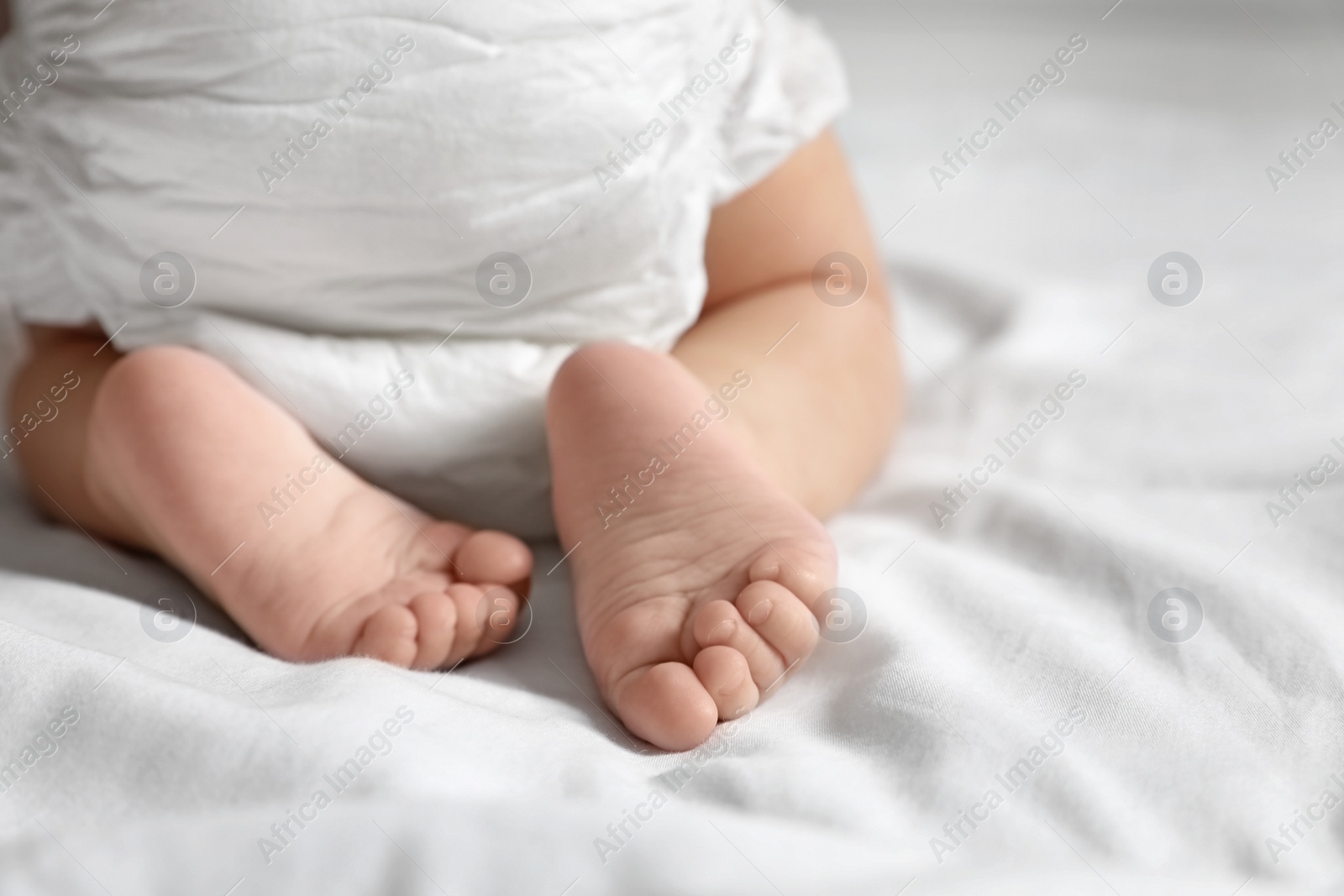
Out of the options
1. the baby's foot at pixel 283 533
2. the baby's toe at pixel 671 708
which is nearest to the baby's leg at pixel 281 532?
the baby's foot at pixel 283 533

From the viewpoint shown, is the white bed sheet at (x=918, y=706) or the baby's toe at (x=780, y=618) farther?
the baby's toe at (x=780, y=618)

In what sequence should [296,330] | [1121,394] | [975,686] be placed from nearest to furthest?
[975,686]
[296,330]
[1121,394]

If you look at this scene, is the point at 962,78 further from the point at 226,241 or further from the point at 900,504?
the point at 226,241

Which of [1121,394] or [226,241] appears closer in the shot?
[226,241]

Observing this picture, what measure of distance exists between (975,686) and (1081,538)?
0.60 ft

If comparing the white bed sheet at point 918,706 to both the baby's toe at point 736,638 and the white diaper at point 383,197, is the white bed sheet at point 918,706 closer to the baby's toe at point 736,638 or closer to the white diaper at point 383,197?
the baby's toe at point 736,638

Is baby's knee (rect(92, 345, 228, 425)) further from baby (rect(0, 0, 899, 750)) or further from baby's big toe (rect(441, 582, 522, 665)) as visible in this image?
baby's big toe (rect(441, 582, 522, 665))

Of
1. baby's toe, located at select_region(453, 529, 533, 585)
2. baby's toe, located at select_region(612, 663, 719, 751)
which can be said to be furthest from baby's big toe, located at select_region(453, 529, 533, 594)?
baby's toe, located at select_region(612, 663, 719, 751)

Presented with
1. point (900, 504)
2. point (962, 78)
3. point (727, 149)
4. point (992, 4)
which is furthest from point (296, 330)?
point (992, 4)

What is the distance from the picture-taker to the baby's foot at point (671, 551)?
56cm

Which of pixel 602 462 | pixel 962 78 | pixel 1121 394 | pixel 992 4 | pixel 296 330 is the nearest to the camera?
pixel 602 462

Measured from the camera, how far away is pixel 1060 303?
106cm

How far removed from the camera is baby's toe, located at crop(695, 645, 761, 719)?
1.82ft

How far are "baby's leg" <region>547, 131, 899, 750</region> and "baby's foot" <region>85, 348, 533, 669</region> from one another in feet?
0.23
